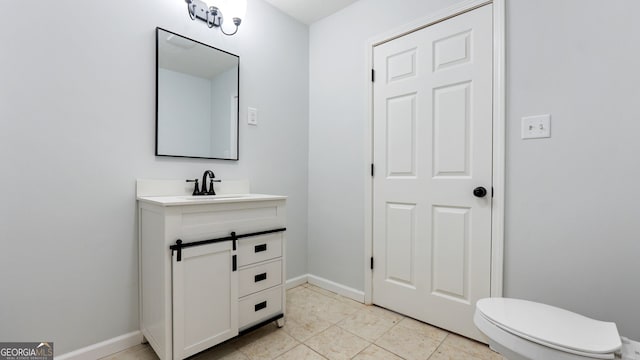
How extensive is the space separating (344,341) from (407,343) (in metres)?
0.37

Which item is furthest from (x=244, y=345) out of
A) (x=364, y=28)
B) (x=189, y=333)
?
(x=364, y=28)

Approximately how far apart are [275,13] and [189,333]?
2364 mm

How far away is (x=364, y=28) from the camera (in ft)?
7.23

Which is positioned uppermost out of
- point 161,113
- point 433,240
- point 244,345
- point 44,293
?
point 161,113

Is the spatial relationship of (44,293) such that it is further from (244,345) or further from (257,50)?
(257,50)

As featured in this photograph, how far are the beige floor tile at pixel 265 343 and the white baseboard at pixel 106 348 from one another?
0.58m

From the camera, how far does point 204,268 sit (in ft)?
4.66

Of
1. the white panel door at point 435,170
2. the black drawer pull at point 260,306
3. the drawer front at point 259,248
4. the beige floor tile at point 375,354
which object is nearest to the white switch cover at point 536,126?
the white panel door at point 435,170

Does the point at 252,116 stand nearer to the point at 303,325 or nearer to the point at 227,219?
the point at 227,219

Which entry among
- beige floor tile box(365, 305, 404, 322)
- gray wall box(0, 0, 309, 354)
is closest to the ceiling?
gray wall box(0, 0, 309, 354)

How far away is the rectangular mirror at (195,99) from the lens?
171cm

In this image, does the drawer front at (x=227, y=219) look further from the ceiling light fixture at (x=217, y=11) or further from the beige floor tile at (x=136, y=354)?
the ceiling light fixture at (x=217, y=11)

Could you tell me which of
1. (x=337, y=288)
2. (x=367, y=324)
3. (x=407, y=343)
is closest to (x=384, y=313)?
(x=367, y=324)

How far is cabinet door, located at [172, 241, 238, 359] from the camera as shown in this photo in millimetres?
1333
